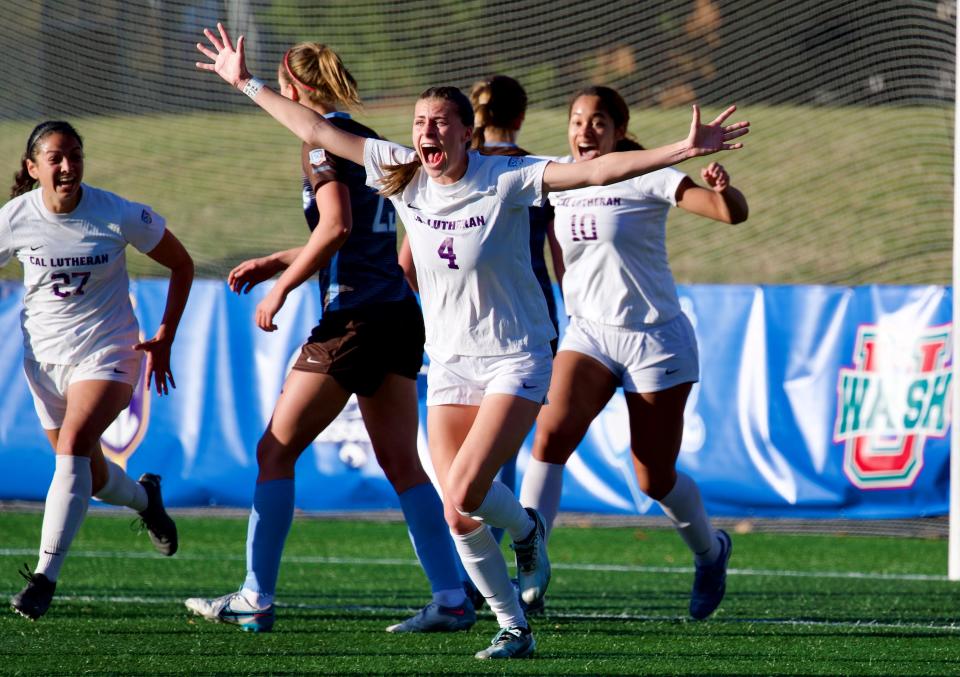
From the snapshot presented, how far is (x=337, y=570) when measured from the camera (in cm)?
775

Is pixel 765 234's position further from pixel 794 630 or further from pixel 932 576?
pixel 794 630

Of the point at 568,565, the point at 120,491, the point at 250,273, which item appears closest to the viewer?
the point at 250,273

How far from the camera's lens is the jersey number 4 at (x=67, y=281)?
546cm

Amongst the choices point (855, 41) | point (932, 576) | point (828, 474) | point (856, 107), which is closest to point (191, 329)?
point (828, 474)

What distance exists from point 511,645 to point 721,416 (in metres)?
5.69

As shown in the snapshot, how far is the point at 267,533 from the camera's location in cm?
522

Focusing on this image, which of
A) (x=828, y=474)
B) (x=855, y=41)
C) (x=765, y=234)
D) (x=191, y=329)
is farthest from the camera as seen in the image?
(x=765, y=234)

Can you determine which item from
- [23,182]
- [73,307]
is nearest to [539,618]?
[73,307]

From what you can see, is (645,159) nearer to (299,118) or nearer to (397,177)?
(397,177)

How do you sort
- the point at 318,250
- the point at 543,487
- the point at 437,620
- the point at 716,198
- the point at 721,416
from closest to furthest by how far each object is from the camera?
the point at 318,250 → the point at 716,198 → the point at 437,620 → the point at 543,487 → the point at 721,416

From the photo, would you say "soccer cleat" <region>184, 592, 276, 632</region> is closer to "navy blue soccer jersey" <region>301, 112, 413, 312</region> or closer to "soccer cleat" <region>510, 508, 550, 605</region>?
"soccer cleat" <region>510, 508, 550, 605</region>

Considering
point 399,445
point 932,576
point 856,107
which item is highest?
point 856,107

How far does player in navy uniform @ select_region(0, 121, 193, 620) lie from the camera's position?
5355 mm

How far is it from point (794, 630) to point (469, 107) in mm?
2567
